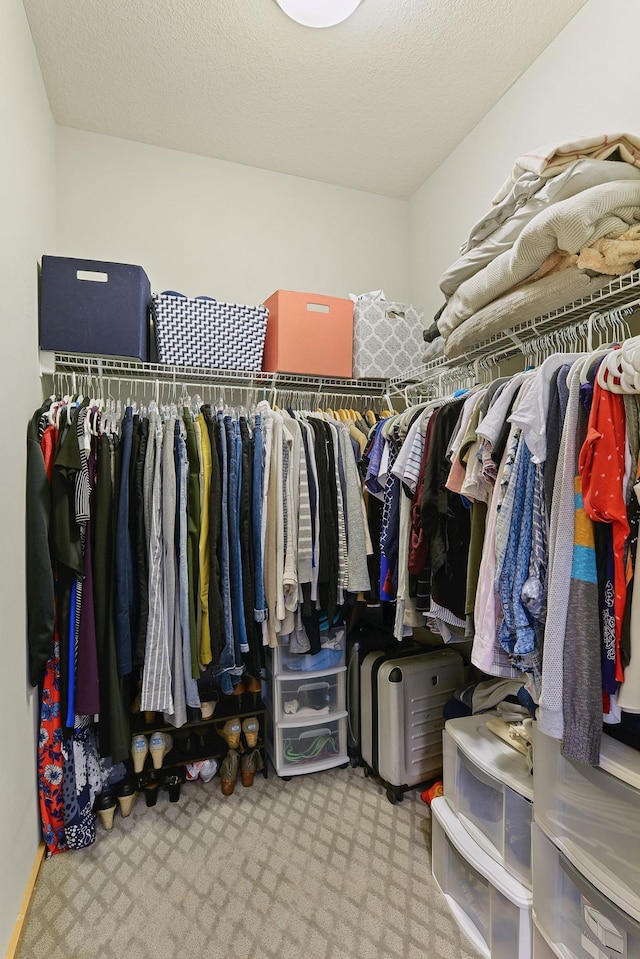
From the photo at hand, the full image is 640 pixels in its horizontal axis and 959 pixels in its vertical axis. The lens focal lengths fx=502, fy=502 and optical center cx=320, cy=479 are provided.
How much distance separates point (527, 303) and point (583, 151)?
1.26 feet

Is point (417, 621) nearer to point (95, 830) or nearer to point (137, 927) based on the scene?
point (137, 927)

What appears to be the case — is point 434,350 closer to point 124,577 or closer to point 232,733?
point 124,577

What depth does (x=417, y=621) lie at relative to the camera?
1766mm

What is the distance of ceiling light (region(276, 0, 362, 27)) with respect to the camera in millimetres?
1657

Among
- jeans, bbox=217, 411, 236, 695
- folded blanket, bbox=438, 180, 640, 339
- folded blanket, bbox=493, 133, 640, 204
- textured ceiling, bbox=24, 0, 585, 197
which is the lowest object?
jeans, bbox=217, 411, 236, 695

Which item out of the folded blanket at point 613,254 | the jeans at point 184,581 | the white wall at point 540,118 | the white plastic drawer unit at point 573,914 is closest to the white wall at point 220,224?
the white wall at point 540,118

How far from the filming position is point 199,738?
229cm

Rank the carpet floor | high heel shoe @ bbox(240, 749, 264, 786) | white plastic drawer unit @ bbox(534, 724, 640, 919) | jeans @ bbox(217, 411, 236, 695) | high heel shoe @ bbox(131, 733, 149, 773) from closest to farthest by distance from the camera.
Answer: white plastic drawer unit @ bbox(534, 724, 640, 919)
the carpet floor
jeans @ bbox(217, 411, 236, 695)
high heel shoe @ bbox(131, 733, 149, 773)
high heel shoe @ bbox(240, 749, 264, 786)

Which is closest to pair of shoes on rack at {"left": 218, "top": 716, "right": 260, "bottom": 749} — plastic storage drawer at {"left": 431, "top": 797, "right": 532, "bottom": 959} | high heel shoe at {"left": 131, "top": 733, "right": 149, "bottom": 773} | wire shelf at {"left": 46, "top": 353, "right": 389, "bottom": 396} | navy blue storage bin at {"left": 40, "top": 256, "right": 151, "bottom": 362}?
high heel shoe at {"left": 131, "top": 733, "right": 149, "bottom": 773}

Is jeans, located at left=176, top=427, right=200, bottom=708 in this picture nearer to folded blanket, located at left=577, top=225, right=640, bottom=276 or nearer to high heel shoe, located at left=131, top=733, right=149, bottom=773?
high heel shoe, located at left=131, top=733, right=149, bottom=773

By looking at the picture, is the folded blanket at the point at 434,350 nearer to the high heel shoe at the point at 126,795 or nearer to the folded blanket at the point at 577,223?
the folded blanket at the point at 577,223

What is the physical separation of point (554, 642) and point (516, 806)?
640 millimetres

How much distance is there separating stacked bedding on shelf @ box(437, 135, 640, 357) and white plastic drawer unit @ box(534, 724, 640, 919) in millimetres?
1154

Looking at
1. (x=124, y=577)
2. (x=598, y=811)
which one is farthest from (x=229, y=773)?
(x=598, y=811)
